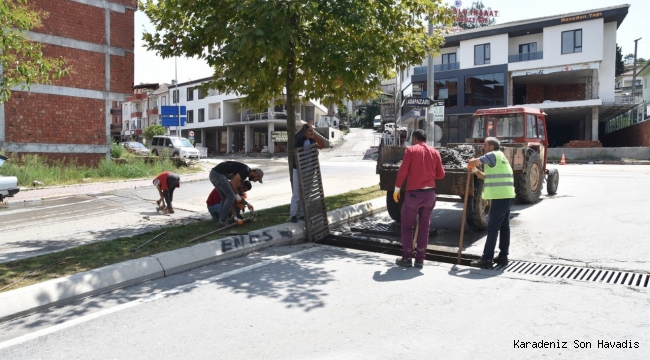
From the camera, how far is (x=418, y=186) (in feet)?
21.8

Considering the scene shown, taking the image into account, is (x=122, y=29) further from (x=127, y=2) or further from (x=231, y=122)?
(x=231, y=122)

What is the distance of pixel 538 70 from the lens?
3997 centimetres

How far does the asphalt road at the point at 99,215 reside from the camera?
27.6 ft

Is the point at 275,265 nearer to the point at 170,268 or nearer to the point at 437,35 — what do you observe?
the point at 170,268

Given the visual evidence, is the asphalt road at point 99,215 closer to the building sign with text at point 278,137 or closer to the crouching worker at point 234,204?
the crouching worker at point 234,204

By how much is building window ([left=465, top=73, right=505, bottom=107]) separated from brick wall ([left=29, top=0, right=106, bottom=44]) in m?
30.9

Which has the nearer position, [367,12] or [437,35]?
[367,12]

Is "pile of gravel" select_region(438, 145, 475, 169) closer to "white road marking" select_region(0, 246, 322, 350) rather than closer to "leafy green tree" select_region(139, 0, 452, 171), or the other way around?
"leafy green tree" select_region(139, 0, 452, 171)

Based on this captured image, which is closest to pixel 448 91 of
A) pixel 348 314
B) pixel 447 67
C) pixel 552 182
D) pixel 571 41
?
pixel 447 67

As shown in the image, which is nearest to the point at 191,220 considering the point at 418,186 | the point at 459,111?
the point at 418,186

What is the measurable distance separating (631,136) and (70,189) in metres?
35.8

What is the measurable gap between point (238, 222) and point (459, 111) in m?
37.5

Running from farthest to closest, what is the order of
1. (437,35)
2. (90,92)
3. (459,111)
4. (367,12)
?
(459,111) → (90,92) → (437,35) → (367,12)

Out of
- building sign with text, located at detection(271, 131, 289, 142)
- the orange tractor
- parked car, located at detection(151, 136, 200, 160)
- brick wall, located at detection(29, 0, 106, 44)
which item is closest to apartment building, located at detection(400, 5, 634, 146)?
building sign with text, located at detection(271, 131, 289, 142)
